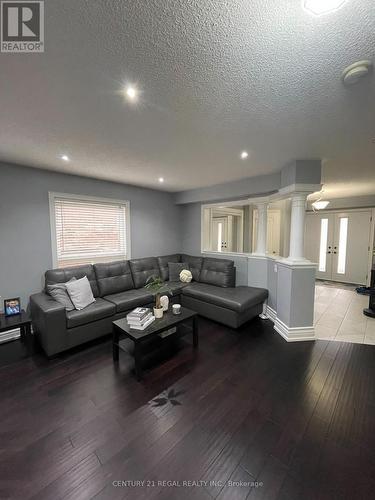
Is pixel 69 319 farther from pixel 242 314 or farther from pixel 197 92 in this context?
pixel 197 92

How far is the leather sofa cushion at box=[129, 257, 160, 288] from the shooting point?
4.12 meters

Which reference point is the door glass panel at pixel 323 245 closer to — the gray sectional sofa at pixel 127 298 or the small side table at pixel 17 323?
the gray sectional sofa at pixel 127 298

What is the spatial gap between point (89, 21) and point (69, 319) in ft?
8.98

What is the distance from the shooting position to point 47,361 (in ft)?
8.22

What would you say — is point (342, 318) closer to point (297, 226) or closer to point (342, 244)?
point (297, 226)

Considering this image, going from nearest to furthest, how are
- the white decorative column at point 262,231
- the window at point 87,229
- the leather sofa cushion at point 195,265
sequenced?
the window at point 87,229, the white decorative column at point 262,231, the leather sofa cushion at point 195,265

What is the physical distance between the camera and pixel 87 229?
151 inches

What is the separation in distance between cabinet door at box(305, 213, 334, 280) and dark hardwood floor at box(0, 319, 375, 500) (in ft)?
14.4

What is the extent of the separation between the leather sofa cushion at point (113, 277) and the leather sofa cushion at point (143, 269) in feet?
0.35

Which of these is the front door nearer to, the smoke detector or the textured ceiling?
the textured ceiling

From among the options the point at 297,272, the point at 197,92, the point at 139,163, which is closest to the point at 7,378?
the point at 139,163

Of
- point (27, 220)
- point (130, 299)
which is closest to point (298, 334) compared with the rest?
point (130, 299)

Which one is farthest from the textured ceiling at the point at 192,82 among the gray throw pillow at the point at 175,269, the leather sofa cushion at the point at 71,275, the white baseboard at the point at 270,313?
the gray throw pillow at the point at 175,269

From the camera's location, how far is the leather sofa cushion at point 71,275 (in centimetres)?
315
